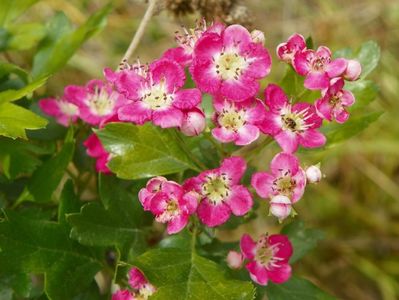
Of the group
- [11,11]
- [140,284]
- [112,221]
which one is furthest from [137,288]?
[11,11]

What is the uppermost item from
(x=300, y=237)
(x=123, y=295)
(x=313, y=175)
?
(x=313, y=175)

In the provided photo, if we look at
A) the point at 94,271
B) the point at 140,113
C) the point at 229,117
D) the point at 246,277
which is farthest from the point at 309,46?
the point at 94,271

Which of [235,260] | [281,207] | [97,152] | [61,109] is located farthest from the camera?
[61,109]

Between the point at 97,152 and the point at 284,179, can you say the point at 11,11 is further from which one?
the point at 284,179

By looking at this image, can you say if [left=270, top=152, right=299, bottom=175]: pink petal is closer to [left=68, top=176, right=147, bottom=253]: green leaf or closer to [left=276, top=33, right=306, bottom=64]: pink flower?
[left=276, top=33, right=306, bottom=64]: pink flower

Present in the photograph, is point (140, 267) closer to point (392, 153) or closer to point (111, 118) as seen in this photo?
point (111, 118)

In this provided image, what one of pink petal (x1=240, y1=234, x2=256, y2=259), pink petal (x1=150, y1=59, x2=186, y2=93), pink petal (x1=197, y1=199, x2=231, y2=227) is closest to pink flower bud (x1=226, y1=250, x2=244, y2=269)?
pink petal (x1=240, y1=234, x2=256, y2=259)
